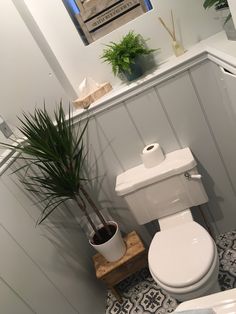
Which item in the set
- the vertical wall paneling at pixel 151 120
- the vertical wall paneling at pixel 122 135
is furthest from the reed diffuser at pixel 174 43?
the vertical wall paneling at pixel 122 135

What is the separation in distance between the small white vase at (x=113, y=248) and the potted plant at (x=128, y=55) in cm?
96

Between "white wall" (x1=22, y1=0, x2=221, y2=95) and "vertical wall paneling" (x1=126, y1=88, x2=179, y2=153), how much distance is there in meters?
0.30

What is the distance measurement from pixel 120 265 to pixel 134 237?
0.68 ft

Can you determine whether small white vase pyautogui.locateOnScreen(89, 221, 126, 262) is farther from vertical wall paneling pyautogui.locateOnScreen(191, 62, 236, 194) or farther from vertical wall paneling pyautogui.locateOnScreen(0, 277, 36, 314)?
vertical wall paneling pyautogui.locateOnScreen(191, 62, 236, 194)

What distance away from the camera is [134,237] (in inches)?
73.4

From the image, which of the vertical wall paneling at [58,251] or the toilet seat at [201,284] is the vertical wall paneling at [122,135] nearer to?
the vertical wall paneling at [58,251]

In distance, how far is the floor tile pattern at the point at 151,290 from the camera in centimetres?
170

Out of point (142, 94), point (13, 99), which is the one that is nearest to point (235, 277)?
point (142, 94)

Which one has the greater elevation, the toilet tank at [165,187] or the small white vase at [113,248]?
the toilet tank at [165,187]

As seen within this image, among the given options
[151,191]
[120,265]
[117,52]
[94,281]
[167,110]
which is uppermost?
[117,52]

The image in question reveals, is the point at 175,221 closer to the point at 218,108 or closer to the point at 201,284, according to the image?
the point at 201,284

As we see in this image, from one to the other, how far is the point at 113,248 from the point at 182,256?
481mm

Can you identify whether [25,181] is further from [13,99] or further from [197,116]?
[197,116]

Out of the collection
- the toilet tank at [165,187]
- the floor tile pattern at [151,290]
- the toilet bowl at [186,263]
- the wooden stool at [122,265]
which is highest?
the toilet tank at [165,187]
